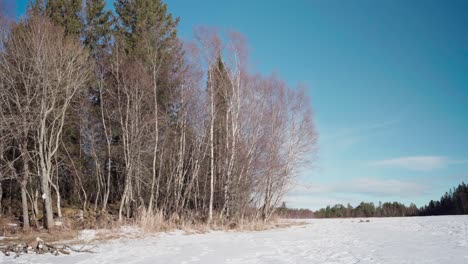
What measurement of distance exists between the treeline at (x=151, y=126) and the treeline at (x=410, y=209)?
21.0 m

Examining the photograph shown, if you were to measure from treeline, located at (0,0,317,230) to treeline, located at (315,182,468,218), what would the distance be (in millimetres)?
20963

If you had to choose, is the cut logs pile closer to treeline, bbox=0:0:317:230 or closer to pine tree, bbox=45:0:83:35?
treeline, bbox=0:0:317:230

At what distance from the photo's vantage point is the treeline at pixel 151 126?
1568cm

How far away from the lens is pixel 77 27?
60.2ft

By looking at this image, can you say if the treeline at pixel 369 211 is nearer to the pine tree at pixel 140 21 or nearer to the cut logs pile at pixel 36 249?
the pine tree at pixel 140 21

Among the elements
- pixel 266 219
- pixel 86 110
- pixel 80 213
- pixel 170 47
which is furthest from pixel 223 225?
pixel 170 47

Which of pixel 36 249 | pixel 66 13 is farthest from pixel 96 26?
pixel 36 249

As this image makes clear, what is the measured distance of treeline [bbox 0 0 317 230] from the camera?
15680 mm

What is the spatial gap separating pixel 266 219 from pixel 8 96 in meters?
12.6

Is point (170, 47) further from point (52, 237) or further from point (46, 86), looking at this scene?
point (52, 237)

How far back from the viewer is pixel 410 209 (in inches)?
1475

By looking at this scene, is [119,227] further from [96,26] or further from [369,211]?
[369,211]

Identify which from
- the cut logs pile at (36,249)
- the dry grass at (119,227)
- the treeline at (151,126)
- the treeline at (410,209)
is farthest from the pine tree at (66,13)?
the treeline at (410,209)

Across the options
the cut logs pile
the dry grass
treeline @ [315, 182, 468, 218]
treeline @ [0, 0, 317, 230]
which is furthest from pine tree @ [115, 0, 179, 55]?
treeline @ [315, 182, 468, 218]
